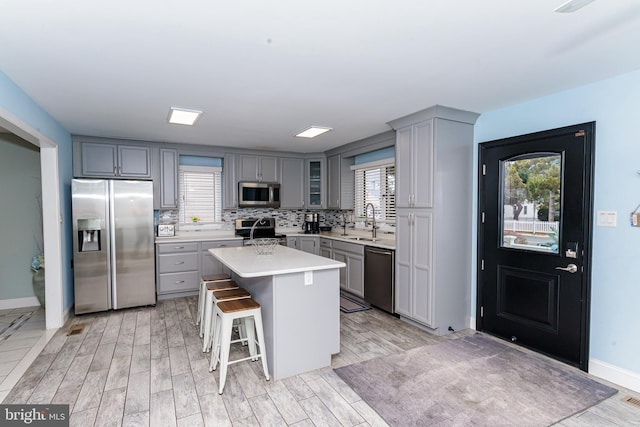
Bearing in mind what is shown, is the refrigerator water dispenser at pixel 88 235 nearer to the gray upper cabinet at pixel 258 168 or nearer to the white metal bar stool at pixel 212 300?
the white metal bar stool at pixel 212 300

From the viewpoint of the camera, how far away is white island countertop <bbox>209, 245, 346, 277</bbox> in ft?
8.29

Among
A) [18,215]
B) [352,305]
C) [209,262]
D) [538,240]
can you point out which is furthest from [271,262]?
[18,215]

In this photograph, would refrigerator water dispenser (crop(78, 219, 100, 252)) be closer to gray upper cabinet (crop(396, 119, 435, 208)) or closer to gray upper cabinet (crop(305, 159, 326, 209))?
gray upper cabinet (crop(305, 159, 326, 209))

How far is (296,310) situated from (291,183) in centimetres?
354

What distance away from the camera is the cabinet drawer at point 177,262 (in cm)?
479

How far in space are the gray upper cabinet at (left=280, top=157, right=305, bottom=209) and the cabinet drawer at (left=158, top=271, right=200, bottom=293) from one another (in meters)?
1.87

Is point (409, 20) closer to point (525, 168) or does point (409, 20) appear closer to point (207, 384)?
point (525, 168)

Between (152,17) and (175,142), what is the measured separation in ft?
11.6

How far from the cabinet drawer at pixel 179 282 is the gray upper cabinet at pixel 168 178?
1.05m

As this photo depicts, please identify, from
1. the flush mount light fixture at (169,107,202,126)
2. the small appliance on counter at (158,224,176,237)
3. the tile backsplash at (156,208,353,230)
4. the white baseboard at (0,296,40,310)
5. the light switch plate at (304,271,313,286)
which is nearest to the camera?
the light switch plate at (304,271,313,286)

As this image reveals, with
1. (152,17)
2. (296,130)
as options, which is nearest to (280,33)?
(152,17)

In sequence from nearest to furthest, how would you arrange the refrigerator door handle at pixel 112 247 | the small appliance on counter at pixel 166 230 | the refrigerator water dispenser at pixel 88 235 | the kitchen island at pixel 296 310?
1. the kitchen island at pixel 296 310
2. the refrigerator water dispenser at pixel 88 235
3. the refrigerator door handle at pixel 112 247
4. the small appliance on counter at pixel 166 230

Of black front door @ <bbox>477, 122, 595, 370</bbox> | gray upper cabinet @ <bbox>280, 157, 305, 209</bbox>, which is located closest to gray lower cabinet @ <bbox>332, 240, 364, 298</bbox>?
gray upper cabinet @ <bbox>280, 157, 305, 209</bbox>

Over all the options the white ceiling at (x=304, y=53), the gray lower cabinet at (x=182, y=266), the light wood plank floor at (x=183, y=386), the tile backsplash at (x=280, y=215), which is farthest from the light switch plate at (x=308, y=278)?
the tile backsplash at (x=280, y=215)
